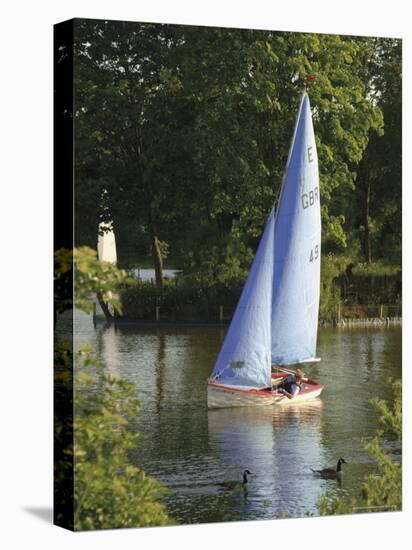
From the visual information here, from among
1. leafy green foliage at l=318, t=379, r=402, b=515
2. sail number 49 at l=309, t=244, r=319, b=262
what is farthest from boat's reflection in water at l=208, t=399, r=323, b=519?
sail number 49 at l=309, t=244, r=319, b=262

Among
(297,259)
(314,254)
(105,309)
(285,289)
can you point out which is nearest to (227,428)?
(285,289)

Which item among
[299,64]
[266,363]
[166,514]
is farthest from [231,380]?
[299,64]

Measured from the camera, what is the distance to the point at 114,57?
17.5 metres

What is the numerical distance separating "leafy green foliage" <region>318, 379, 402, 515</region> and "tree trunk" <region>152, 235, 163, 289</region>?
2.88m

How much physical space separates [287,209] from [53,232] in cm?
278

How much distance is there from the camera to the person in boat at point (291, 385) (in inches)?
729

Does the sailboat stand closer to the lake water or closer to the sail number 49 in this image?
the sail number 49

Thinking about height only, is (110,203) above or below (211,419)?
above

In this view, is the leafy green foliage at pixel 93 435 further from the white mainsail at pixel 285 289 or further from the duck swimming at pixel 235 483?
the white mainsail at pixel 285 289

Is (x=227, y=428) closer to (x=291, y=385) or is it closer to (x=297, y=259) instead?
(x=291, y=385)

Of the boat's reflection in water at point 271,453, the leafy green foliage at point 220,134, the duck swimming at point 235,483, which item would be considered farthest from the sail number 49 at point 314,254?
the duck swimming at point 235,483

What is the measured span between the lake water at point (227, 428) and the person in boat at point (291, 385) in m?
0.15

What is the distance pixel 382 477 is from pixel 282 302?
221 cm

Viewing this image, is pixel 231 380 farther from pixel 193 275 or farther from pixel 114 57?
pixel 114 57
